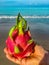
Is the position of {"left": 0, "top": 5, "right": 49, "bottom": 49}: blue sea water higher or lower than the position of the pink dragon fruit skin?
lower

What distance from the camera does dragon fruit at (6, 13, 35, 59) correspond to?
4.50ft

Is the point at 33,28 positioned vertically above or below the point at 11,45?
below

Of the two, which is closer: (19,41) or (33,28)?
(19,41)

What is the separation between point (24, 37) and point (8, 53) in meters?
0.13

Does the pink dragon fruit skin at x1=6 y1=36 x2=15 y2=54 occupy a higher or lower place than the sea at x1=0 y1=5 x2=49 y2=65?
higher

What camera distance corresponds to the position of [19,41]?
138 cm

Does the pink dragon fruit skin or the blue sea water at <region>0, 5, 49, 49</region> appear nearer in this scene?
the pink dragon fruit skin

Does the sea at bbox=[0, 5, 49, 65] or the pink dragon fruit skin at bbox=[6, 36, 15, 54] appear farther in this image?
the sea at bbox=[0, 5, 49, 65]

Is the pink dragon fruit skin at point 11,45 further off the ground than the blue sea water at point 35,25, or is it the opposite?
the pink dragon fruit skin at point 11,45

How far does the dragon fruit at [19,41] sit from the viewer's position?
1370 millimetres

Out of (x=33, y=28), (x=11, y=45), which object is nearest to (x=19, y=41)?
(x=11, y=45)

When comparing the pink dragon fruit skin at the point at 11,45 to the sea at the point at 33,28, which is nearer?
the pink dragon fruit skin at the point at 11,45

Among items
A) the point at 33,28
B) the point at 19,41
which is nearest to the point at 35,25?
the point at 33,28

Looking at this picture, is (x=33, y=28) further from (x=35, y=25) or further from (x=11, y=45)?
(x=11, y=45)
